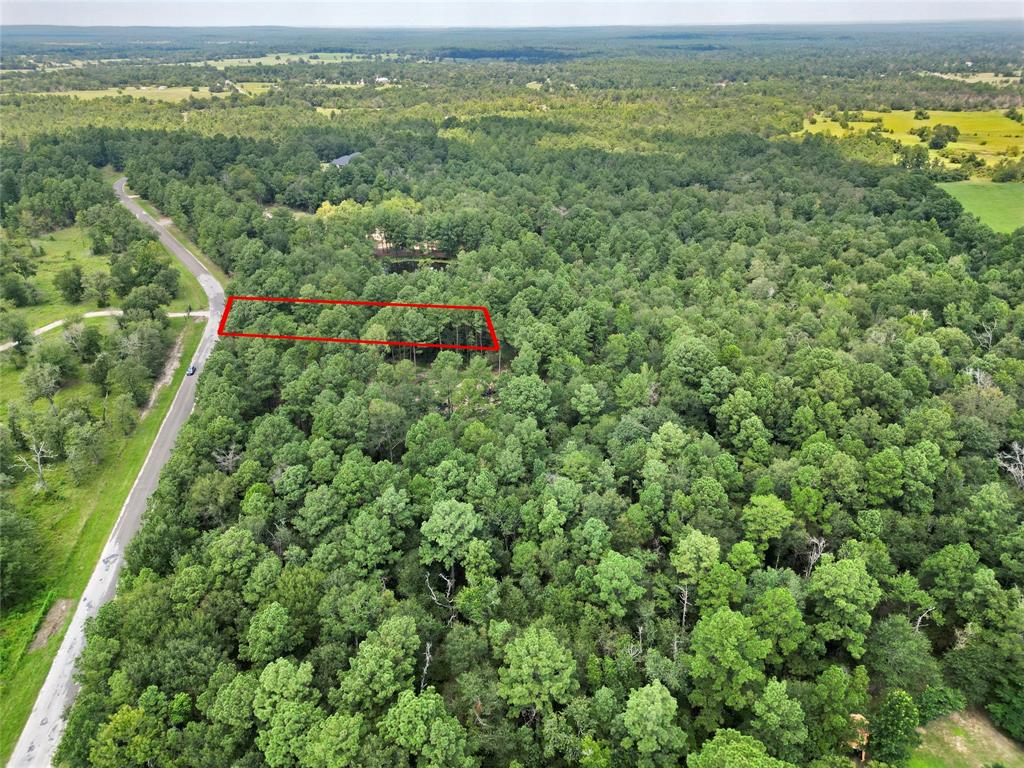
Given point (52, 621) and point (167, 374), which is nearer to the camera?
point (52, 621)

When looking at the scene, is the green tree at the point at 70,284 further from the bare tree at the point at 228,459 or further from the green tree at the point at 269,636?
the green tree at the point at 269,636

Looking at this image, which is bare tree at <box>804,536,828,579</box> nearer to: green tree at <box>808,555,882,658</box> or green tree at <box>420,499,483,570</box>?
green tree at <box>808,555,882,658</box>

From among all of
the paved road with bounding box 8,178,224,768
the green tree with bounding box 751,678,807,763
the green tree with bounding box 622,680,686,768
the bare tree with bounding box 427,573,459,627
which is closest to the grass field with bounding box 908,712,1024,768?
the green tree with bounding box 751,678,807,763

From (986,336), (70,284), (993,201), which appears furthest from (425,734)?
(993,201)

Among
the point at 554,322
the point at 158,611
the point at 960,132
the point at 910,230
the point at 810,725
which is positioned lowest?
the point at 810,725

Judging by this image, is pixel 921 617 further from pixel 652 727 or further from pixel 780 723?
pixel 652 727

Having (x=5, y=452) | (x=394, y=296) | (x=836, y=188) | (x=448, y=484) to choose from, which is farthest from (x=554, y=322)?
(x=836, y=188)

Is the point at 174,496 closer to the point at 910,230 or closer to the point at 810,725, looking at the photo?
the point at 810,725
